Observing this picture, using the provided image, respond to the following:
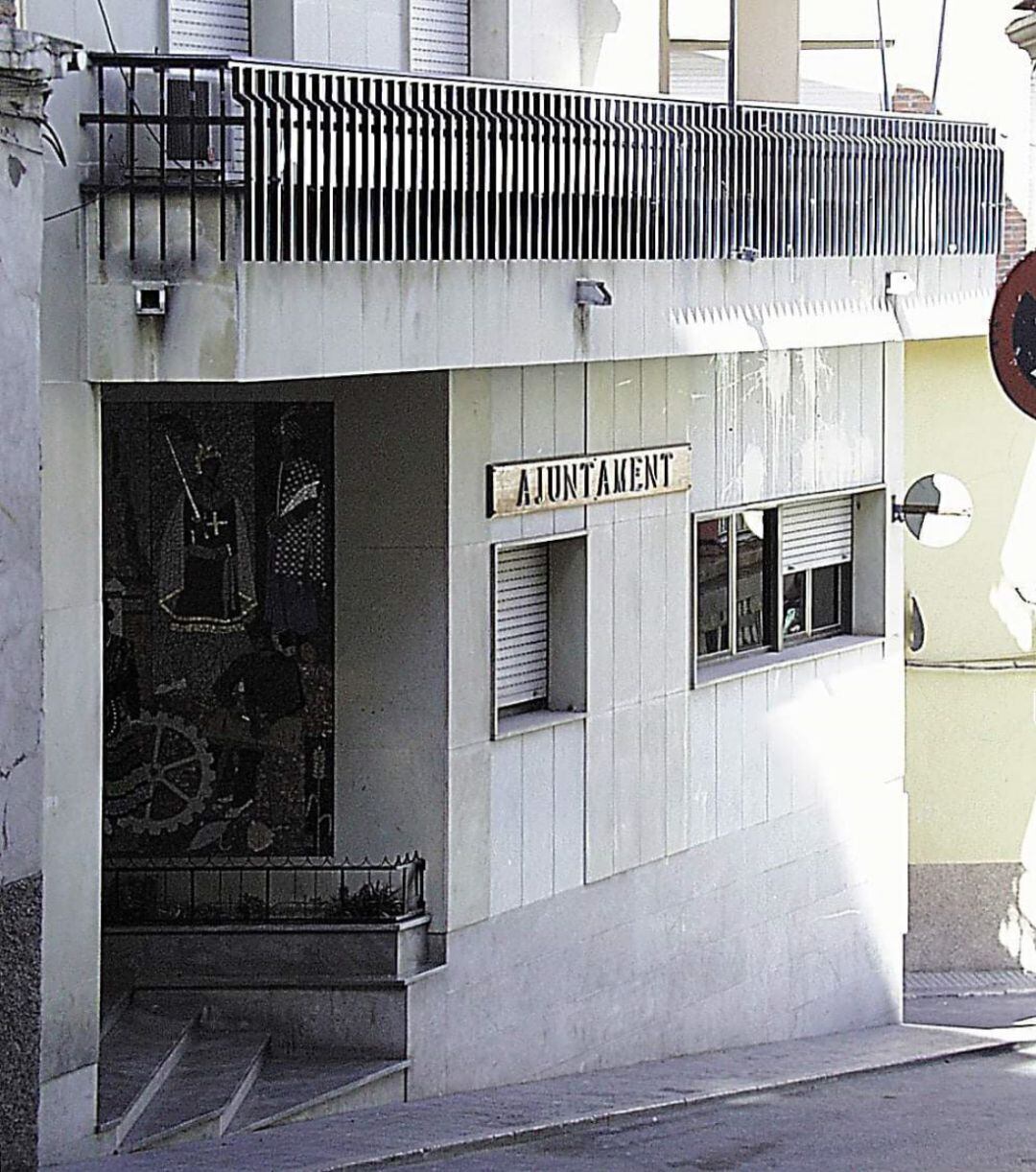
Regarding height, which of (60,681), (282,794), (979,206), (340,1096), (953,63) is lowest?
(340,1096)

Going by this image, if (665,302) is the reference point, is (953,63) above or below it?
above

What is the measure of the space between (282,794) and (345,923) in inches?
44.9

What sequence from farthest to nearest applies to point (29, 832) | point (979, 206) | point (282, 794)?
point (979, 206)
point (282, 794)
point (29, 832)

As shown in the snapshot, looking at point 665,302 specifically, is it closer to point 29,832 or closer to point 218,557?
point 218,557

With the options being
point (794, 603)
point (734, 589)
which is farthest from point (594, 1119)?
point (794, 603)

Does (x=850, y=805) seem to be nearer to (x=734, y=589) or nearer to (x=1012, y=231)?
(x=734, y=589)

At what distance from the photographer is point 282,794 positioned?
1447 centimetres

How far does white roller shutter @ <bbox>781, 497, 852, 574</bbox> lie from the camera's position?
59.0 ft

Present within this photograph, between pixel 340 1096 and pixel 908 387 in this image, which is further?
pixel 908 387

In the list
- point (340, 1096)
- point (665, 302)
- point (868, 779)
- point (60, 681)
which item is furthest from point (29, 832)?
point (868, 779)

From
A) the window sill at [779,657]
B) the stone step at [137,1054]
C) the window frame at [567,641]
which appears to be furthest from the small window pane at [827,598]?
the stone step at [137,1054]

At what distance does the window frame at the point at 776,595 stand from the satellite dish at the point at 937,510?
0.30 meters

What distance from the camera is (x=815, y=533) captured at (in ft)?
60.4

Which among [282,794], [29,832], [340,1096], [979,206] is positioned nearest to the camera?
[29,832]
